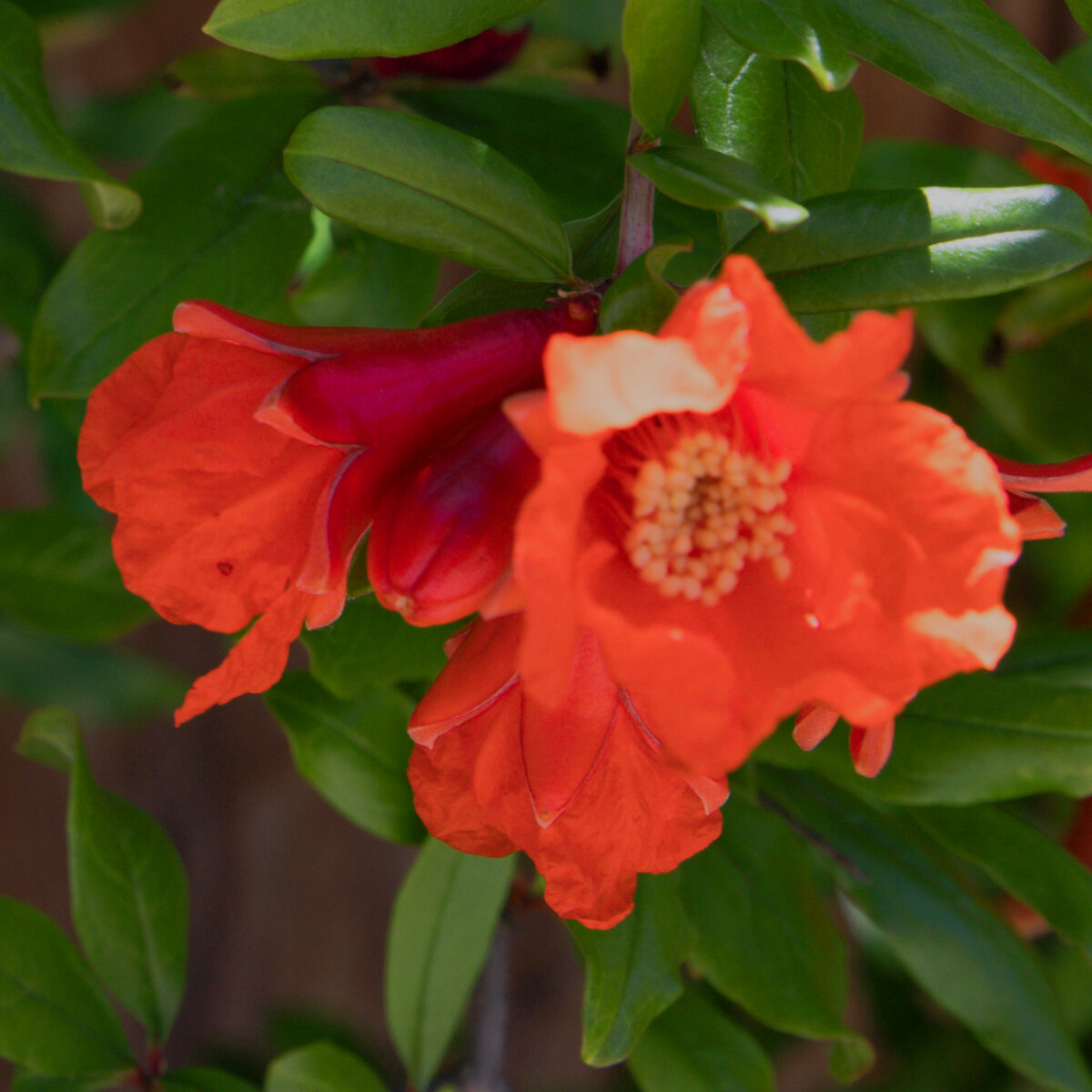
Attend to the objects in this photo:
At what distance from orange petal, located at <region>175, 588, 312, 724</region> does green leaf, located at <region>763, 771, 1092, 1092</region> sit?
1.32 ft

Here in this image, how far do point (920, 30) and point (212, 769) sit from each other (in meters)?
1.30

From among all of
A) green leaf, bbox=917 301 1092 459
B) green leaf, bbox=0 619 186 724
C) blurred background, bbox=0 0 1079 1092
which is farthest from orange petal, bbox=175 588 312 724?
blurred background, bbox=0 0 1079 1092

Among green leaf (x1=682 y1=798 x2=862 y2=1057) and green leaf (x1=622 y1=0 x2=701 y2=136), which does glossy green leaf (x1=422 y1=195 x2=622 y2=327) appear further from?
green leaf (x1=682 y1=798 x2=862 y2=1057)

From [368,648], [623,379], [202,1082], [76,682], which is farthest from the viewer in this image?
[76,682]

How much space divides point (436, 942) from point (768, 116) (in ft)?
1.64

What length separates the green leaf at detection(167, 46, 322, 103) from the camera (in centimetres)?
61

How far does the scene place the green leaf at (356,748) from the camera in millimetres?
597

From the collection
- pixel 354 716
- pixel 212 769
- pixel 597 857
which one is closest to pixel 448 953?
pixel 354 716

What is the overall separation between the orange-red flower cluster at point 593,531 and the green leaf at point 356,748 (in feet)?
0.74

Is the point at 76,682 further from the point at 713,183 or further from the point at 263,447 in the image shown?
the point at 713,183

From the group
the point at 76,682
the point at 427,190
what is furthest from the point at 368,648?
the point at 76,682

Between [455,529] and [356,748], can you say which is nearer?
[455,529]

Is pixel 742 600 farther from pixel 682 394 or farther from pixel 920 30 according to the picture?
pixel 920 30

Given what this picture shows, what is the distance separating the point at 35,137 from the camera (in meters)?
0.45
